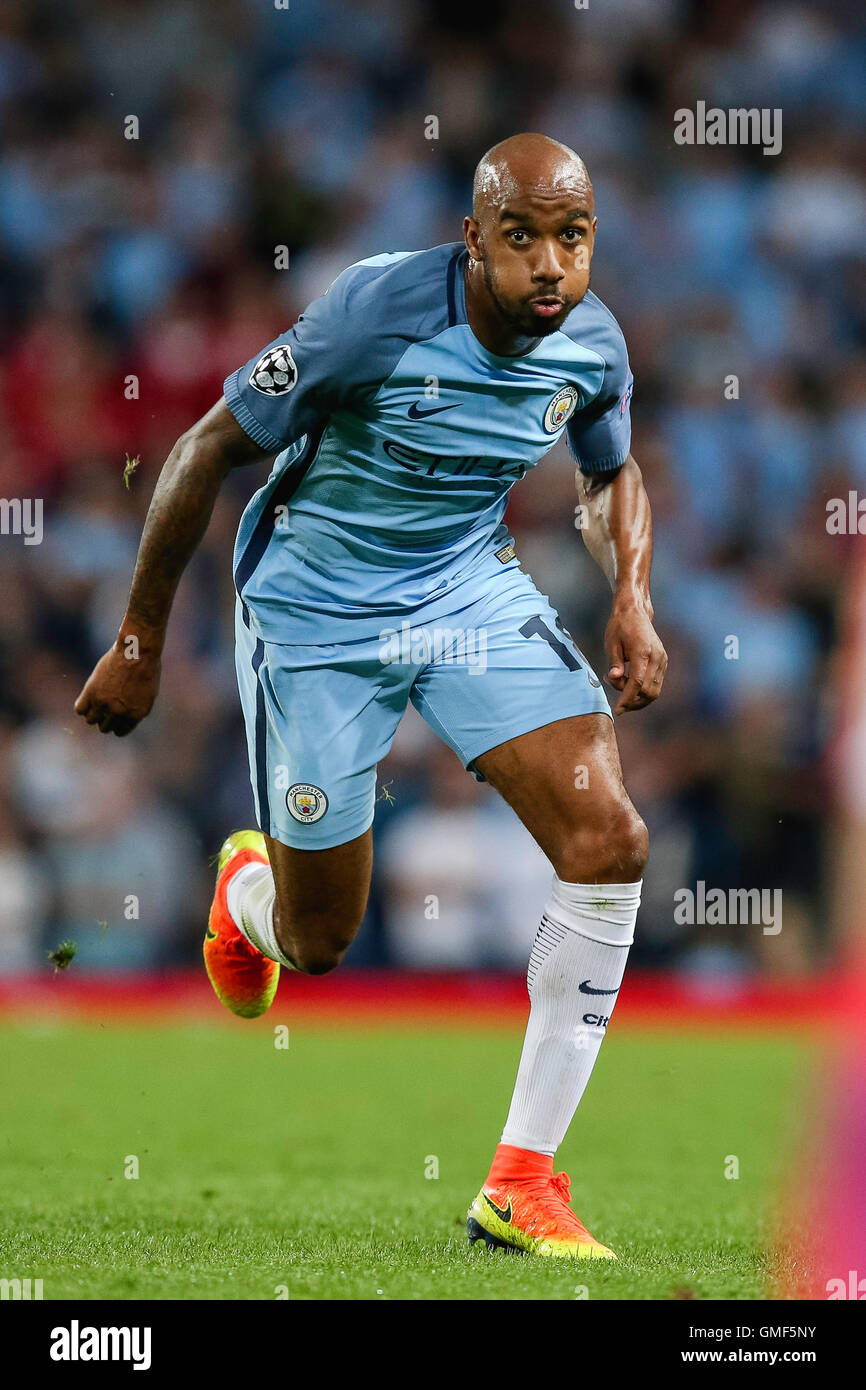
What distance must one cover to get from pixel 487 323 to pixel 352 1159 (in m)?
3.10

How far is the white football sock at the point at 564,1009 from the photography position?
4.52m

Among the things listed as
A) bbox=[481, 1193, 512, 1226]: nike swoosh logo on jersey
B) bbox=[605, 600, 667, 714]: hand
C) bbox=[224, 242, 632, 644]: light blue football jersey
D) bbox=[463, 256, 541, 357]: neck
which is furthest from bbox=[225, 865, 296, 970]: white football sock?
bbox=[463, 256, 541, 357]: neck

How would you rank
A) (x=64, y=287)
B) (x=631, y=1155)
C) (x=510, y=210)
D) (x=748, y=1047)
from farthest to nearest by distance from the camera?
(x=64, y=287) → (x=748, y=1047) → (x=631, y=1155) → (x=510, y=210)

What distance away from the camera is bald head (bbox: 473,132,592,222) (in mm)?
4199

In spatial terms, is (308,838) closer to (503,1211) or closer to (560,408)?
(503,1211)

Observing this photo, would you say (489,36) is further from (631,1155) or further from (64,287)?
(631,1155)

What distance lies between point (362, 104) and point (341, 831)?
886 centimetres

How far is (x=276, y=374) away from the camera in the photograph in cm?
445

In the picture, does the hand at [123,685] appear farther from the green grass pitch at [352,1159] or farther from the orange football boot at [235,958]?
the green grass pitch at [352,1159]

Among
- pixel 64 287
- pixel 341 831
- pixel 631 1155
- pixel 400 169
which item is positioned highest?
pixel 400 169

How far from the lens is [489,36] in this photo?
13.1 meters

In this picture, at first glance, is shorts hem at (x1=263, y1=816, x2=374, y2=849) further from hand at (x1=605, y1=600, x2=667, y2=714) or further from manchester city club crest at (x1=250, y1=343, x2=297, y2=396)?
manchester city club crest at (x1=250, y1=343, x2=297, y2=396)

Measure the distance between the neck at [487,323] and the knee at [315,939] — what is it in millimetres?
Answer: 1605
